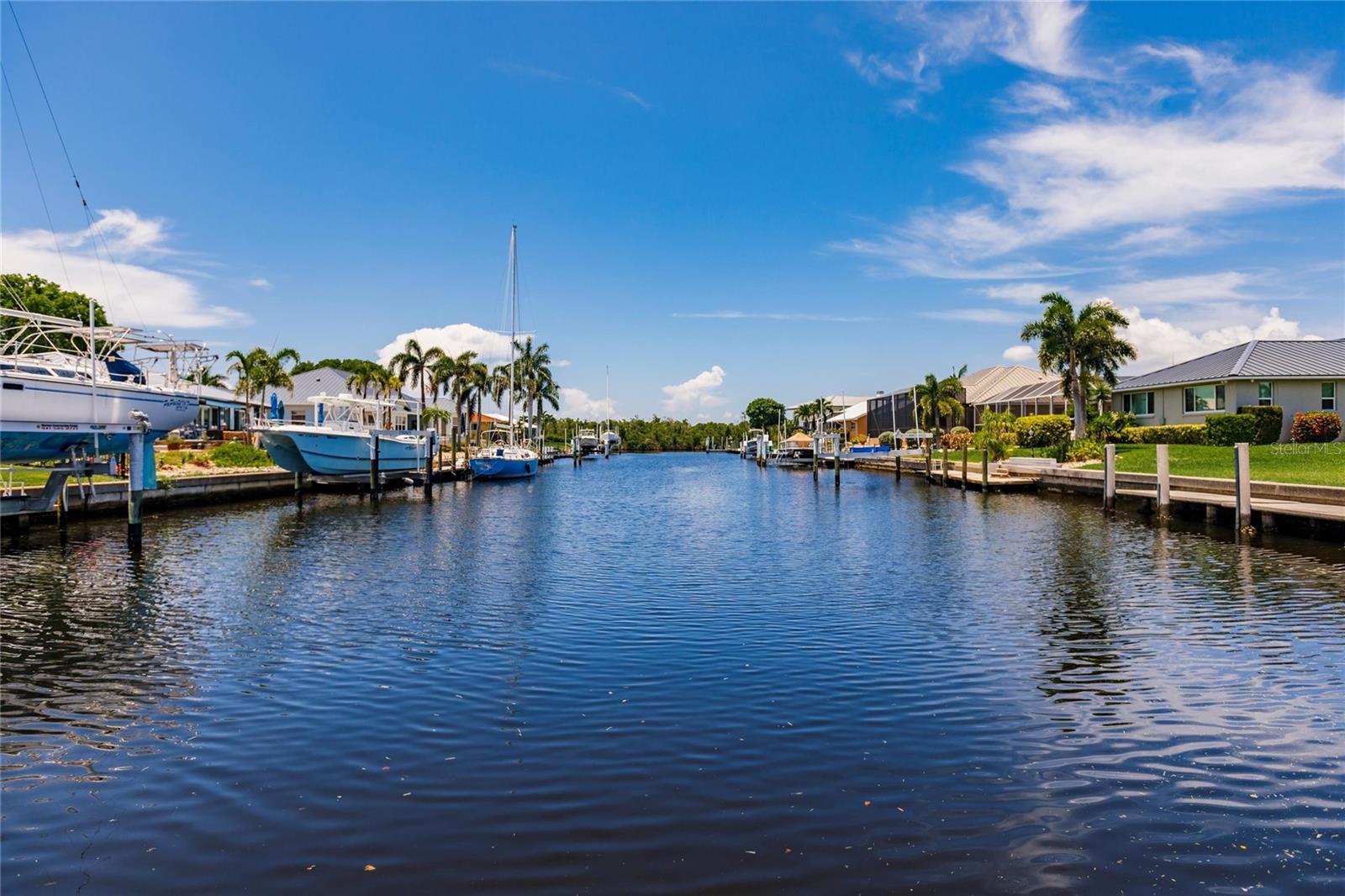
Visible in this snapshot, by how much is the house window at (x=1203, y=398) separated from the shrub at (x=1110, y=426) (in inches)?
159

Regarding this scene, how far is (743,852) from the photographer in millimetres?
6930

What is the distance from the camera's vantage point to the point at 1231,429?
4766cm

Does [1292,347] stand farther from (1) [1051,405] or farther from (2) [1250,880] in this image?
(2) [1250,880]

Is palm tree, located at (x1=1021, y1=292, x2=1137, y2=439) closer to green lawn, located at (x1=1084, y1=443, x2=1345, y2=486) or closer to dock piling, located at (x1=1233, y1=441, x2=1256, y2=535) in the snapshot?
green lawn, located at (x1=1084, y1=443, x2=1345, y2=486)

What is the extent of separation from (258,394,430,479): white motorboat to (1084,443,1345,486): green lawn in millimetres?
45874

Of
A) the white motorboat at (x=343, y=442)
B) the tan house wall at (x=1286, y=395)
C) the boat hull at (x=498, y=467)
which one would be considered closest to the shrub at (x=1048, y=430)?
the tan house wall at (x=1286, y=395)

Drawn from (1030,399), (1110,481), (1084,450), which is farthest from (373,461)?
(1030,399)

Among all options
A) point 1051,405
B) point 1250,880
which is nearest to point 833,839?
point 1250,880

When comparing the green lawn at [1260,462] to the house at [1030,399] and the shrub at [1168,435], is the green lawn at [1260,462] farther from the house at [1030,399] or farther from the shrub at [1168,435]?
the house at [1030,399]

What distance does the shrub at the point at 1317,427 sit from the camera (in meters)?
46.1

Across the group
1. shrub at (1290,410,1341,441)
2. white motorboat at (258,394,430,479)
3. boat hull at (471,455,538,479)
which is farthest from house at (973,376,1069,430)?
white motorboat at (258,394,430,479)

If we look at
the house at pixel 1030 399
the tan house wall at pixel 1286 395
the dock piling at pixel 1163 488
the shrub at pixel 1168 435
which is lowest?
the dock piling at pixel 1163 488

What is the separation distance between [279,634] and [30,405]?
1719cm

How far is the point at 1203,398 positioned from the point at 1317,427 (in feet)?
24.9
